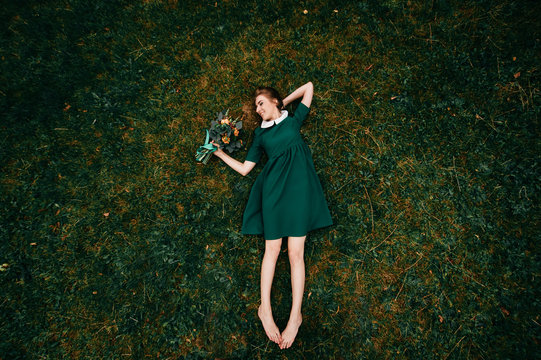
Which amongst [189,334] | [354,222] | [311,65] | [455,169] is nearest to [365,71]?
[311,65]

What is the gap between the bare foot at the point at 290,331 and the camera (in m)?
3.24

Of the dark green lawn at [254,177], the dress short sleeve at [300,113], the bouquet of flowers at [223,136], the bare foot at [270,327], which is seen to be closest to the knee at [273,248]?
the dark green lawn at [254,177]

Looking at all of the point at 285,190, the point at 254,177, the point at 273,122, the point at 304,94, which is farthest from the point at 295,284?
the point at 304,94

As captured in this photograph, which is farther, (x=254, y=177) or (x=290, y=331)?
(x=254, y=177)

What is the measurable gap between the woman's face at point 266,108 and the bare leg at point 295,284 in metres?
1.60

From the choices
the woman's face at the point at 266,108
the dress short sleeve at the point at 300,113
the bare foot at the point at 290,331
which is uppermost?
the woman's face at the point at 266,108

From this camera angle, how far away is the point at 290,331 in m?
3.26

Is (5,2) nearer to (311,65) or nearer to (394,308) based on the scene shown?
(311,65)

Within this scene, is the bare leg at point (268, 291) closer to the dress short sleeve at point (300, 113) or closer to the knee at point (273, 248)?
the knee at point (273, 248)

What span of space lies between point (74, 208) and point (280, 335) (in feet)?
11.4

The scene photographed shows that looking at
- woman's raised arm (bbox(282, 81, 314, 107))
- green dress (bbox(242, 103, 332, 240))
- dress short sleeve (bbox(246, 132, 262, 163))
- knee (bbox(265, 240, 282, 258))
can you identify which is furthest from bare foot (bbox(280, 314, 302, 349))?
woman's raised arm (bbox(282, 81, 314, 107))

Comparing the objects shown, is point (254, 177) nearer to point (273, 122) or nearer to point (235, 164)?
point (235, 164)

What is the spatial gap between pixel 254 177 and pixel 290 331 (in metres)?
2.13

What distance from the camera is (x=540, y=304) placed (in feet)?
10.7
